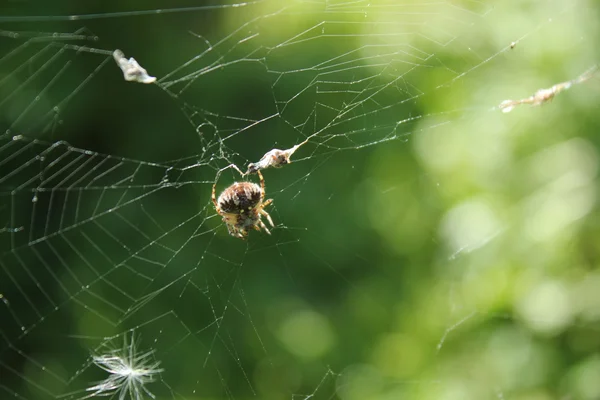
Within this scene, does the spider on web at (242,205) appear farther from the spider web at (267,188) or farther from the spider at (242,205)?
the spider web at (267,188)

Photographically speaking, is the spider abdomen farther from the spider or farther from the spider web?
the spider web

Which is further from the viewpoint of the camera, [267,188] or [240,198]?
[267,188]

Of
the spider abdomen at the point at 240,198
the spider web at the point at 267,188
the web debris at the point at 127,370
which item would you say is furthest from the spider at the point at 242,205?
the web debris at the point at 127,370

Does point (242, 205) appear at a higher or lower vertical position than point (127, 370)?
higher

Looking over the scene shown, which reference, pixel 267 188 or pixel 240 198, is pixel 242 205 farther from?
pixel 267 188

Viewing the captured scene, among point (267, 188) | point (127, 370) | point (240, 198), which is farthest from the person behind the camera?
point (267, 188)

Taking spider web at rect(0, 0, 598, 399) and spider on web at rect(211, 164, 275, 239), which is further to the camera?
spider web at rect(0, 0, 598, 399)

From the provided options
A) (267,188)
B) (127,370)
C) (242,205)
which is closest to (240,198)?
(242,205)

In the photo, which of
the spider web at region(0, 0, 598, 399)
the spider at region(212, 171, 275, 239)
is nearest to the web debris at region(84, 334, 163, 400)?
the spider web at region(0, 0, 598, 399)

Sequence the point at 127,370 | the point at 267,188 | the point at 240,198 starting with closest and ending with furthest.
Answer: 1. the point at 240,198
2. the point at 127,370
3. the point at 267,188
